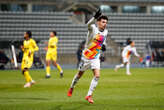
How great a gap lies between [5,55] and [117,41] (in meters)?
14.0

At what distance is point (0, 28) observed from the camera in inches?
1442

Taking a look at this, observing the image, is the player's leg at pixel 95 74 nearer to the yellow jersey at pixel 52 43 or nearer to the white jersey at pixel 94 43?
the white jersey at pixel 94 43

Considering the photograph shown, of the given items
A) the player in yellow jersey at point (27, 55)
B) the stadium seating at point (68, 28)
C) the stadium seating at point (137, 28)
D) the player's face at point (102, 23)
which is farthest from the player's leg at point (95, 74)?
the stadium seating at point (137, 28)

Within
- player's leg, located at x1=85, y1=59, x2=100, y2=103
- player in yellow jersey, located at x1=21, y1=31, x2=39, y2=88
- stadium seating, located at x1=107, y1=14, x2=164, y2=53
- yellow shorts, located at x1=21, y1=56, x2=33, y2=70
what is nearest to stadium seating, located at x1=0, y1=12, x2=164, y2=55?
stadium seating, located at x1=107, y1=14, x2=164, y2=53

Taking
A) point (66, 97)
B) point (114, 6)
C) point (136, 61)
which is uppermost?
point (114, 6)

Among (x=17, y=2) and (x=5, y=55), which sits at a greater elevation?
(x=17, y=2)

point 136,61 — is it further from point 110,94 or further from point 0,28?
point 110,94

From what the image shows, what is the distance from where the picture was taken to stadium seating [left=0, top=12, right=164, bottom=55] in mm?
36438

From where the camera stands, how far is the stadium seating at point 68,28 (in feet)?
120

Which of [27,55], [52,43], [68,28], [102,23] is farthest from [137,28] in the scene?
[102,23]

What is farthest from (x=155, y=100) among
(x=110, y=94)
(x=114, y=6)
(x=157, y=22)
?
(x=114, y=6)

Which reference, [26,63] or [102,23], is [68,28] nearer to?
[26,63]

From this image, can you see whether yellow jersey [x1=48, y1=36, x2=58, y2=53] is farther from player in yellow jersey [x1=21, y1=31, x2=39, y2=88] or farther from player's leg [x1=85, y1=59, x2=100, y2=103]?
player's leg [x1=85, y1=59, x2=100, y2=103]

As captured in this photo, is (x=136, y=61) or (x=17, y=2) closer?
(x=136, y=61)
